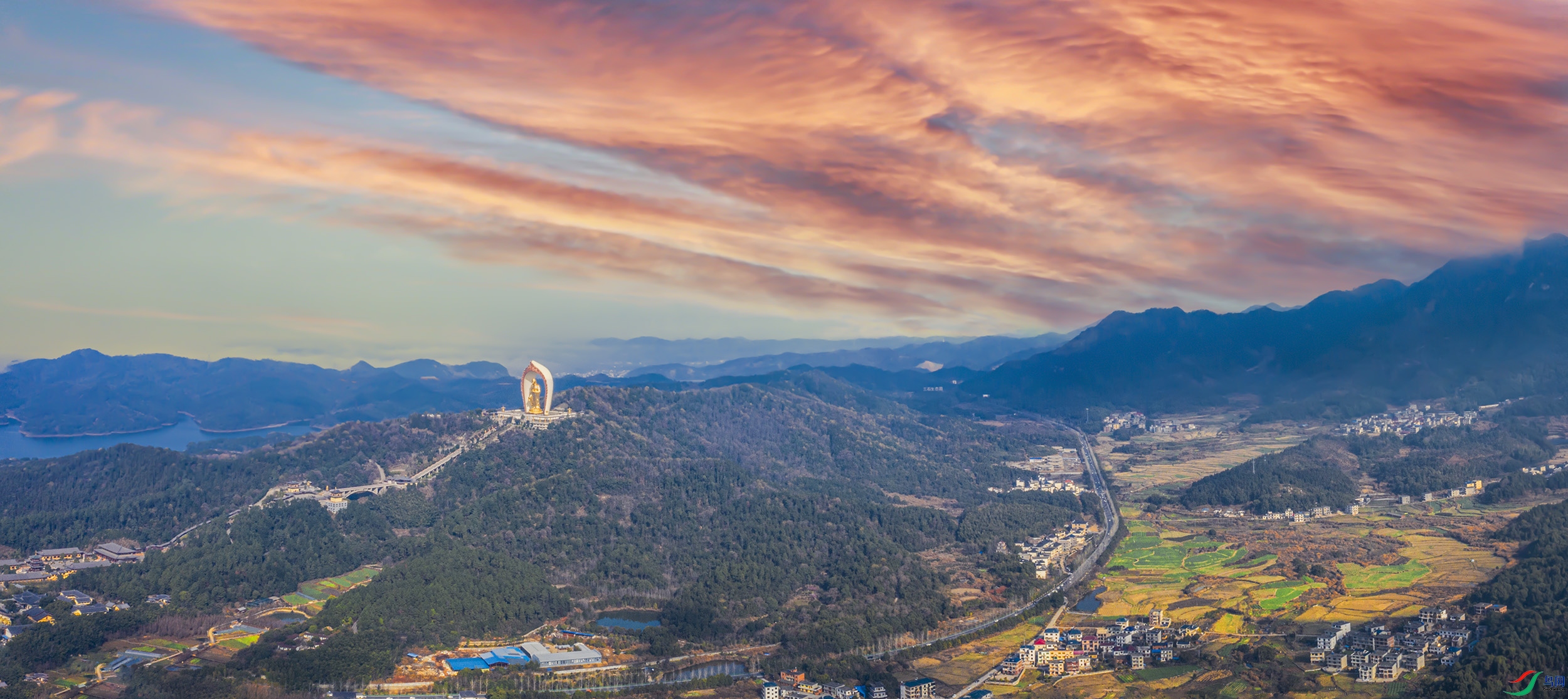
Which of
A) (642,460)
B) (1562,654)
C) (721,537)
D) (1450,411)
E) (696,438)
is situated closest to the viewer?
(1562,654)

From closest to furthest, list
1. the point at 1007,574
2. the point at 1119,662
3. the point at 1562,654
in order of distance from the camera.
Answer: the point at 1562,654, the point at 1119,662, the point at 1007,574

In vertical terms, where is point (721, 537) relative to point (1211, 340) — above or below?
below

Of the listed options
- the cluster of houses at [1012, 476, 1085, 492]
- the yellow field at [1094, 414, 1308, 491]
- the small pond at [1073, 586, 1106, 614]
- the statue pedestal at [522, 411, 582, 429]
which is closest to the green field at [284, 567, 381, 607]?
the statue pedestal at [522, 411, 582, 429]

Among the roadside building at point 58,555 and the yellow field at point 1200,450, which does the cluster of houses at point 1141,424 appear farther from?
the roadside building at point 58,555

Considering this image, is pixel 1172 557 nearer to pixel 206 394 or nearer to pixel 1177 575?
pixel 1177 575

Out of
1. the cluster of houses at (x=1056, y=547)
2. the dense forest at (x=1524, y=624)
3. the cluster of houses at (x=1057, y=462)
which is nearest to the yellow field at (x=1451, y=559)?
the dense forest at (x=1524, y=624)

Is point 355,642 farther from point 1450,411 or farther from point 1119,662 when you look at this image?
point 1450,411

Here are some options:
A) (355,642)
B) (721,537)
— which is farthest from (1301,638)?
(355,642)

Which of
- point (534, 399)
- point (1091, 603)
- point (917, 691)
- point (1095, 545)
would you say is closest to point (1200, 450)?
point (1095, 545)
